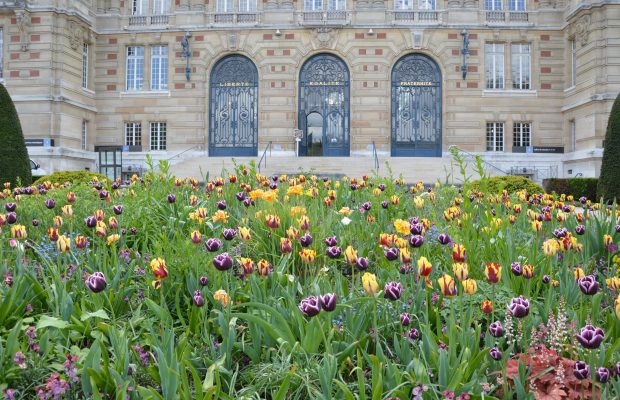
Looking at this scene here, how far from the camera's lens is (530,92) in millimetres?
29500

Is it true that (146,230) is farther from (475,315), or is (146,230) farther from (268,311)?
(475,315)

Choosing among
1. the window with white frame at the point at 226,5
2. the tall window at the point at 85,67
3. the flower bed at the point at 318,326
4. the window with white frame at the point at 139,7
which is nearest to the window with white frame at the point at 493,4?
the window with white frame at the point at 226,5

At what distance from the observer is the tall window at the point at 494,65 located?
29547 millimetres

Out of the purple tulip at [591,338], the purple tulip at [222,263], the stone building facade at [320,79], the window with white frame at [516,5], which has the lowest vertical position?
the purple tulip at [591,338]

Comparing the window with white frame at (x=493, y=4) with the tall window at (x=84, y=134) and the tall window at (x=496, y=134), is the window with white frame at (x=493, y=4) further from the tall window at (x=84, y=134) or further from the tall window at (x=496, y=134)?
the tall window at (x=84, y=134)

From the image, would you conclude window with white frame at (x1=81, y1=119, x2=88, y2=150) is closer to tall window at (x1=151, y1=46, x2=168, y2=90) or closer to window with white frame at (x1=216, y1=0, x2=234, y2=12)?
tall window at (x1=151, y1=46, x2=168, y2=90)

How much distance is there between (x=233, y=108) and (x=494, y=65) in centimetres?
1507

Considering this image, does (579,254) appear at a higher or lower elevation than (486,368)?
higher

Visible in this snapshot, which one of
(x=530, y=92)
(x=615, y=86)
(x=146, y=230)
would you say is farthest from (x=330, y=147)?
(x=146, y=230)

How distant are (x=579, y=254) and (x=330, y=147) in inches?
1020

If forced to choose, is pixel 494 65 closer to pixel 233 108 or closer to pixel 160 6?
pixel 233 108

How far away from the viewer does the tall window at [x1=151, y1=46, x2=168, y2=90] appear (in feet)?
100

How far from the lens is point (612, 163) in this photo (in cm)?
1432

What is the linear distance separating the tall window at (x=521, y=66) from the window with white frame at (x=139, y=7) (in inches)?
840
